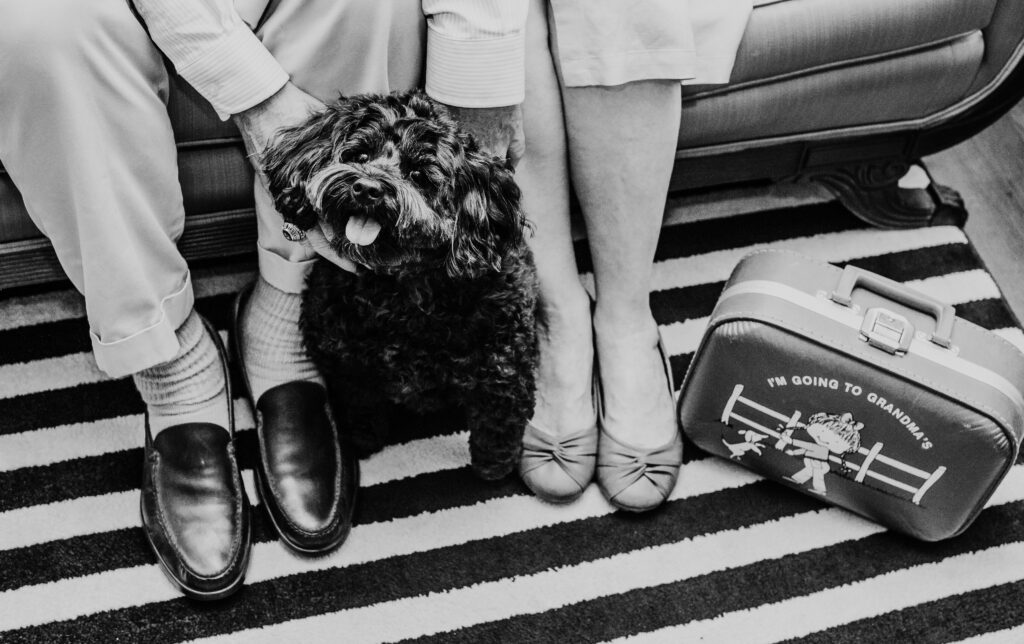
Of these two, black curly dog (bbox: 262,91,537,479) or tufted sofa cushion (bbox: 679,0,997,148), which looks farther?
tufted sofa cushion (bbox: 679,0,997,148)

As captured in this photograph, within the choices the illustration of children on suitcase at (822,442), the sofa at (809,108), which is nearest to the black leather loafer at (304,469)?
the sofa at (809,108)

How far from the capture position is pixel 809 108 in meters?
1.44

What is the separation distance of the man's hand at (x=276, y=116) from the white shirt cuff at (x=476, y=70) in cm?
16

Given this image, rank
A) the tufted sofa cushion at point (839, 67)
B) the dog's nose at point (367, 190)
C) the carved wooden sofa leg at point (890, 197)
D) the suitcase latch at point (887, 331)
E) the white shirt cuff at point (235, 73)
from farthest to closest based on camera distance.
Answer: the carved wooden sofa leg at point (890, 197) < the tufted sofa cushion at point (839, 67) < the suitcase latch at point (887, 331) < the white shirt cuff at point (235, 73) < the dog's nose at point (367, 190)

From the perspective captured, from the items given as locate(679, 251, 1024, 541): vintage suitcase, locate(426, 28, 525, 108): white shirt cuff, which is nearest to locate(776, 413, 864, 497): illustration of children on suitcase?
locate(679, 251, 1024, 541): vintage suitcase

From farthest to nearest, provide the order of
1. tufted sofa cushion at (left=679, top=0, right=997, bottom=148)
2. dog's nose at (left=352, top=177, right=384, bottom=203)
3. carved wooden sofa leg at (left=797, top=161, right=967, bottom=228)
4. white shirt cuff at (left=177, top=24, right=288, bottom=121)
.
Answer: carved wooden sofa leg at (left=797, top=161, right=967, bottom=228) → tufted sofa cushion at (left=679, top=0, right=997, bottom=148) → white shirt cuff at (left=177, top=24, right=288, bottom=121) → dog's nose at (left=352, top=177, right=384, bottom=203)

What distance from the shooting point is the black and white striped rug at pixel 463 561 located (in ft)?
4.23

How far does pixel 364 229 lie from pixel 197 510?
1.77 feet

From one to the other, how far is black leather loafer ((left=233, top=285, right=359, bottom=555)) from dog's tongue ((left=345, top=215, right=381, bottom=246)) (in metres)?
0.43

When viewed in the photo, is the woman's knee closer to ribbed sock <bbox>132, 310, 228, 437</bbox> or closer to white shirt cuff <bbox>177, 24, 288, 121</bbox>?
white shirt cuff <bbox>177, 24, 288, 121</bbox>

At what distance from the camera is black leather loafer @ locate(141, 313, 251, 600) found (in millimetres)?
1245

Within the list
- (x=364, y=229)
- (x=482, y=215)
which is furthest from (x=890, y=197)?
(x=364, y=229)

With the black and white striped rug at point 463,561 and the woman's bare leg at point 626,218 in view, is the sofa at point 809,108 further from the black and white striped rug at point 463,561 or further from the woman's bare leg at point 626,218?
the black and white striped rug at point 463,561

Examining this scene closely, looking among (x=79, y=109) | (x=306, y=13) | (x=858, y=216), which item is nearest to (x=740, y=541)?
(x=858, y=216)
